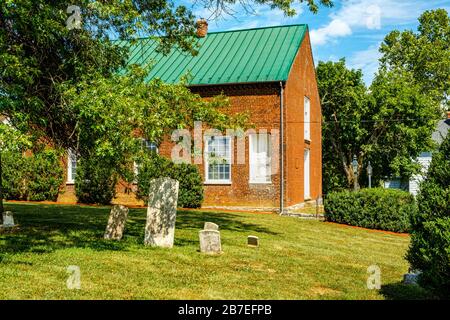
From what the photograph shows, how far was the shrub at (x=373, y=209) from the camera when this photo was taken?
19.3 metres

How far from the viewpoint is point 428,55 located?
5019 centimetres

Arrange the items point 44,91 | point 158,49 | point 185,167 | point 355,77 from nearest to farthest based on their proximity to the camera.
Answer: point 44,91
point 158,49
point 185,167
point 355,77

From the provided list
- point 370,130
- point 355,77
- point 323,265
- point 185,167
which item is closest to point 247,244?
point 323,265

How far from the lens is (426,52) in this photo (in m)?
50.1

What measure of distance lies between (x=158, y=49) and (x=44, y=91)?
4.59m

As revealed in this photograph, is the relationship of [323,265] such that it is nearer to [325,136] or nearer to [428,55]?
[325,136]

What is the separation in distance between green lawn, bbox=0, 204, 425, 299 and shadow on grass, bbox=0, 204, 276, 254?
0.03 m

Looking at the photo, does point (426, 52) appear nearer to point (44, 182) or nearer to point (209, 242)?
point (44, 182)

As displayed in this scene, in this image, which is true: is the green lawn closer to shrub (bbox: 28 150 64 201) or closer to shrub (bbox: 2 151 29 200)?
shrub (bbox: 28 150 64 201)

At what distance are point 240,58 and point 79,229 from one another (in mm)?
14807

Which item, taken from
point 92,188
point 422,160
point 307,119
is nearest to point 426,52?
point 422,160

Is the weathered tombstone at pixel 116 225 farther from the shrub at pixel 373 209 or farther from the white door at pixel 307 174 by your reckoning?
the white door at pixel 307 174

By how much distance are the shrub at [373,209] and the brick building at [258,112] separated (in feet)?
10.9

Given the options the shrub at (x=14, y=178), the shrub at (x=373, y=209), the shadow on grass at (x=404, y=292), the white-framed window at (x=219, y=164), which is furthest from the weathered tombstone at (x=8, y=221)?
the shrub at (x=14, y=178)
